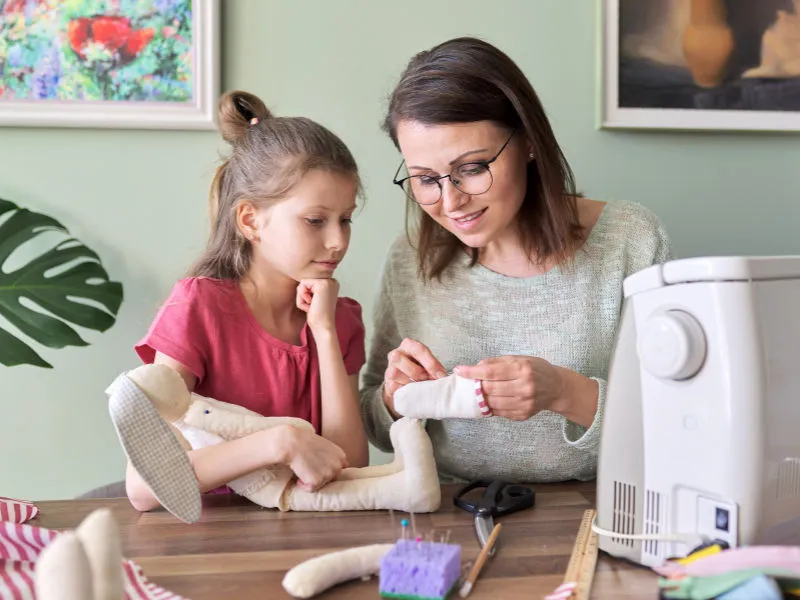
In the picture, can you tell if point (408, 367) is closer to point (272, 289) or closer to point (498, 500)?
point (498, 500)

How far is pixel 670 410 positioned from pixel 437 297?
0.71 metres

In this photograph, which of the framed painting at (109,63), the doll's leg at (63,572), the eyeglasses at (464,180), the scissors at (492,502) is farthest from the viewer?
the framed painting at (109,63)

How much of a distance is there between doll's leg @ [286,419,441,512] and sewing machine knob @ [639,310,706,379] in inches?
14.3

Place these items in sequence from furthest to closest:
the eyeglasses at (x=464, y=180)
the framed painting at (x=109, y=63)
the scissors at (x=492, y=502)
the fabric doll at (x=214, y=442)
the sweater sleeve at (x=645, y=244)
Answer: the framed painting at (x=109, y=63) < the sweater sleeve at (x=645, y=244) < the eyeglasses at (x=464, y=180) < the scissors at (x=492, y=502) < the fabric doll at (x=214, y=442)

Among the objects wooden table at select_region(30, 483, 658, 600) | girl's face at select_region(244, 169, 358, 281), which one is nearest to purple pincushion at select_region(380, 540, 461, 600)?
wooden table at select_region(30, 483, 658, 600)

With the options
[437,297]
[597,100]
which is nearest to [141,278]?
Answer: [437,297]

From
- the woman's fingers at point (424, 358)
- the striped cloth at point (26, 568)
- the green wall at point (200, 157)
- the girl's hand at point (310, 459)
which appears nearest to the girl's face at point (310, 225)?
the woman's fingers at point (424, 358)

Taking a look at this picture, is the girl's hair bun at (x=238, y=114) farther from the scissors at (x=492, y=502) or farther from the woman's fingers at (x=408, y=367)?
the scissors at (x=492, y=502)

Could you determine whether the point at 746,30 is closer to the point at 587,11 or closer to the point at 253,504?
the point at 587,11

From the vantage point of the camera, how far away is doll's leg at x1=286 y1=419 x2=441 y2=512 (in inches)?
38.7

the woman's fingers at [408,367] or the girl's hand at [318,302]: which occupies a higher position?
the girl's hand at [318,302]

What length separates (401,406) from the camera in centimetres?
101

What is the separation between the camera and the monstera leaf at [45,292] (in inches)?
58.7

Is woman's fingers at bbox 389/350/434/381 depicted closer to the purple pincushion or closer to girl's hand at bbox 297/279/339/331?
girl's hand at bbox 297/279/339/331
